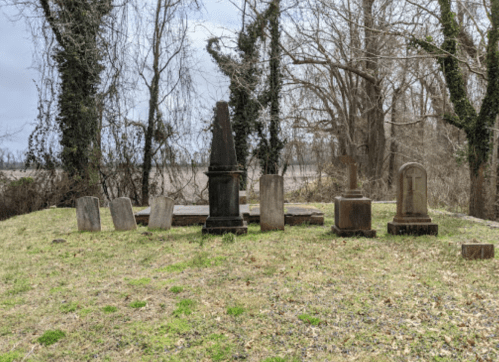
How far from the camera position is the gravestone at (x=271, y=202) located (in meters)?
7.74

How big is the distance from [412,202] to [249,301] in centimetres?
483

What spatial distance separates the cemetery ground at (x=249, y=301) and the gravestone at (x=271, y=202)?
1059 millimetres

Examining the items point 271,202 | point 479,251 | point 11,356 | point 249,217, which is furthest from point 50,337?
point 249,217

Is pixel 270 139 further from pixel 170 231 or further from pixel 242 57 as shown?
pixel 170 231

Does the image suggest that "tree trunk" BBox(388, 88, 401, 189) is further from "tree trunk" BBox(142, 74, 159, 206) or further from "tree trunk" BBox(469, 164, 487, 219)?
"tree trunk" BBox(142, 74, 159, 206)

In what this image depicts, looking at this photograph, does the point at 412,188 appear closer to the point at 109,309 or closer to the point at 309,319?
the point at 309,319

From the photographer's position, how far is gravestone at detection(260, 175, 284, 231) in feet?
25.4

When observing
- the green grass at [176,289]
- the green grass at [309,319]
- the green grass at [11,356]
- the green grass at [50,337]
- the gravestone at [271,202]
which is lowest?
the green grass at [11,356]

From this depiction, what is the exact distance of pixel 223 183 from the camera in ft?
25.1

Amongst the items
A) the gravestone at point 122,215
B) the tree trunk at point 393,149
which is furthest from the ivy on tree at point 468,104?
the gravestone at point 122,215

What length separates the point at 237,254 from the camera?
19.3 ft

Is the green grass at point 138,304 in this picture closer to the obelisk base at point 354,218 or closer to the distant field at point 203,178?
the obelisk base at point 354,218

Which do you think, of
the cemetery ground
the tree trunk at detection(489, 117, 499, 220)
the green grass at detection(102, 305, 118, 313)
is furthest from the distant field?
the green grass at detection(102, 305, 118, 313)

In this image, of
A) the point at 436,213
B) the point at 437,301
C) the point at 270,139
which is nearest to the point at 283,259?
the point at 437,301
